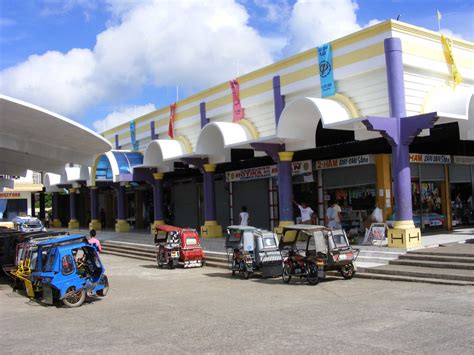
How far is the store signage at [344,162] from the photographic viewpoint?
1839cm

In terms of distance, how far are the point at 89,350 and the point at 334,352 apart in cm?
335

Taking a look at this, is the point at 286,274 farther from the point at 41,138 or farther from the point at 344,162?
the point at 41,138

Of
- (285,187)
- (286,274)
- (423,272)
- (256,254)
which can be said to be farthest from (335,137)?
(423,272)

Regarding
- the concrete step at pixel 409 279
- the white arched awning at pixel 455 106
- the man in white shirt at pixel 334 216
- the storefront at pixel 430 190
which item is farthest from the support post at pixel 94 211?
the concrete step at pixel 409 279

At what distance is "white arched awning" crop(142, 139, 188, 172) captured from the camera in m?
24.0

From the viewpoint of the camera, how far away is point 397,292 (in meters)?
10.8

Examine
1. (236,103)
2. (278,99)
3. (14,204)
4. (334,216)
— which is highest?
(236,103)

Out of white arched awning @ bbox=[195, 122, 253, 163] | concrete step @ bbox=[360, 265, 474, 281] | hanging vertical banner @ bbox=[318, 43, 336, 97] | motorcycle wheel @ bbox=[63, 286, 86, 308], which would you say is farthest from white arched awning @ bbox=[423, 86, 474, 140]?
Answer: motorcycle wheel @ bbox=[63, 286, 86, 308]

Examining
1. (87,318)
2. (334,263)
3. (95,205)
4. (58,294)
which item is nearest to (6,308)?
(58,294)

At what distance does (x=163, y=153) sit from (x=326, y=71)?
9.60 m

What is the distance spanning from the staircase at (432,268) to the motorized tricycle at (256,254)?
7.41 ft

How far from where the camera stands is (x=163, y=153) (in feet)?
78.6

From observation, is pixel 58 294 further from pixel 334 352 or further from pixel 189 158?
pixel 189 158

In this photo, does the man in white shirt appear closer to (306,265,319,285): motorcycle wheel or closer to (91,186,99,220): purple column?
(306,265,319,285): motorcycle wheel
